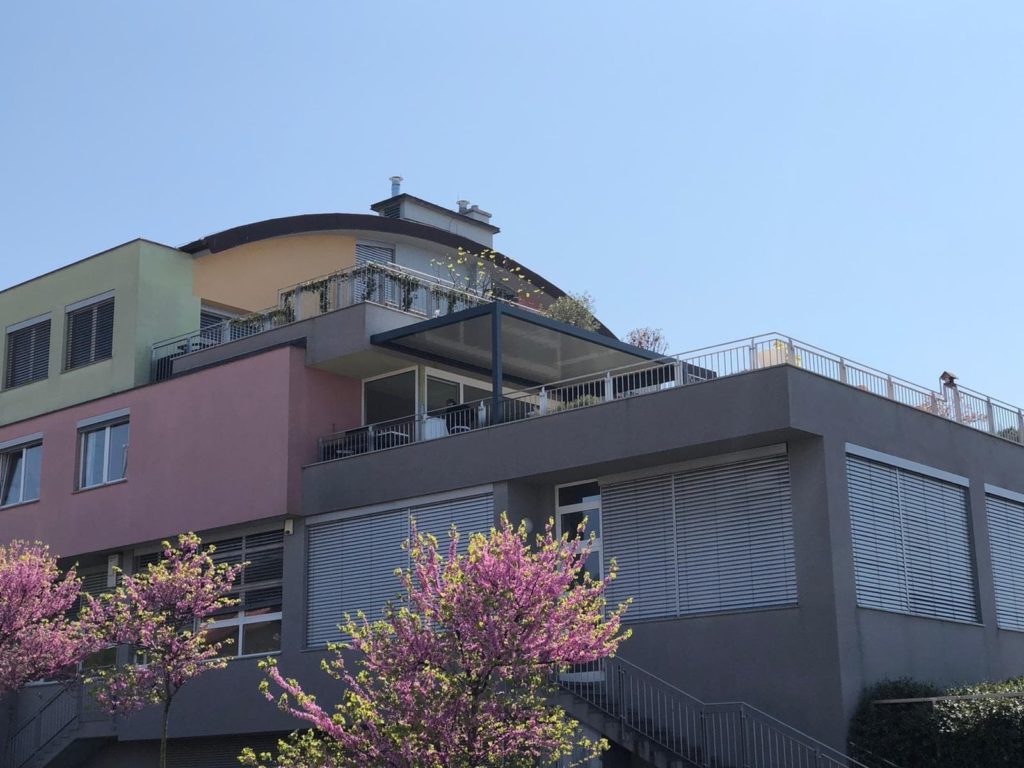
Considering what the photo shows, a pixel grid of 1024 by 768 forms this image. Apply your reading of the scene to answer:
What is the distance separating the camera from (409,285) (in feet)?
87.1

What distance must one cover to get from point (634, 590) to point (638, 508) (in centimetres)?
125

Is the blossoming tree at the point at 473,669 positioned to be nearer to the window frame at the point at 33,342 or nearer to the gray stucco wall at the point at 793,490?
the gray stucco wall at the point at 793,490

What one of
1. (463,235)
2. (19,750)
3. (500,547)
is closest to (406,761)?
(500,547)

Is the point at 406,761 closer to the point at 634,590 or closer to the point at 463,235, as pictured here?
the point at 634,590

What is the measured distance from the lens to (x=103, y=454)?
A: 29.0 metres

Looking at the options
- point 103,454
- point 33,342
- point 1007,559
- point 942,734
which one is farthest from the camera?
point 33,342

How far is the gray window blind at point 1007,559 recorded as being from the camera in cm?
2348

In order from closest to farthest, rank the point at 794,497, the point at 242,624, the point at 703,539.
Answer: the point at 794,497 < the point at 703,539 < the point at 242,624

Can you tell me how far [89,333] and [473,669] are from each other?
18960mm

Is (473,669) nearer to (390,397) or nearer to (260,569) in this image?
(260,569)

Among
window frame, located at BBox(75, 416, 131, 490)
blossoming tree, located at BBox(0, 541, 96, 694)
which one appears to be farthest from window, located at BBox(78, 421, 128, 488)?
blossoming tree, located at BBox(0, 541, 96, 694)

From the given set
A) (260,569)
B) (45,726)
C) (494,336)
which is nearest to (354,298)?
(494,336)

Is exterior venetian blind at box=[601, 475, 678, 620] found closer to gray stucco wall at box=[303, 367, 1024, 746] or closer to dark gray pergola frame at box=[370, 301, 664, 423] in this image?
gray stucco wall at box=[303, 367, 1024, 746]

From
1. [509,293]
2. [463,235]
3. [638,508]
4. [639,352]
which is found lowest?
[638,508]
